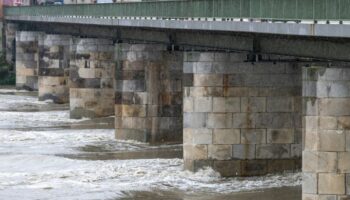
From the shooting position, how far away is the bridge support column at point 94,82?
2436 inches

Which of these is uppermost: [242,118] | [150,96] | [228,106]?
[228,106]

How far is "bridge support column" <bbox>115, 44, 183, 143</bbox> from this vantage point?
159 ft

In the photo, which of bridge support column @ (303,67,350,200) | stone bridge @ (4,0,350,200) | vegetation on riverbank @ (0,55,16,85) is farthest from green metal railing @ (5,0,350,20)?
vegetation on riverbank @ (0,55,16,85)

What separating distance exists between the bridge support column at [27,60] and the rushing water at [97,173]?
33.1 meters

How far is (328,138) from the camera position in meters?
26.9

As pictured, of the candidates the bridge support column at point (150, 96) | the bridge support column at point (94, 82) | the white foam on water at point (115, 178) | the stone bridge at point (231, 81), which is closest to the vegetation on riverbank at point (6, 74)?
the stone bridge at point (231, 81)

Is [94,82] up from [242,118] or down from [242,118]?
up

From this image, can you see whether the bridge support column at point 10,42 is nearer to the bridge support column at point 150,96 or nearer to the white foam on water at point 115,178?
the bridge support column at point 150,96

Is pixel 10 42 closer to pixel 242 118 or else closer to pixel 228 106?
pixel 228 106

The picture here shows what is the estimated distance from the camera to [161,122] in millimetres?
48500

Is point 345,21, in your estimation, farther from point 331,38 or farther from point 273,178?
point 273,178

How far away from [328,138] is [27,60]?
63.7m

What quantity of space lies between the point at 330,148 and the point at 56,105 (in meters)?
49.8

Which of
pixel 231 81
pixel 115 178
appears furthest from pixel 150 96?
pixel 115 178
